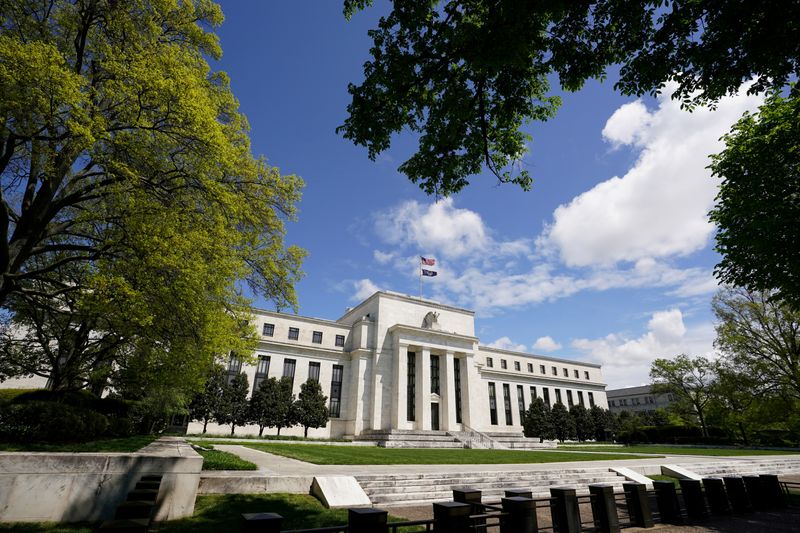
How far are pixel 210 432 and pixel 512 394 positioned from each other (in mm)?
40747

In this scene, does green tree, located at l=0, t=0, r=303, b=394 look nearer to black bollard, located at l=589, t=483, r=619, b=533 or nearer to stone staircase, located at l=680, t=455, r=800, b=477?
black bollard, located at l=589, t=483, r=619, b=533

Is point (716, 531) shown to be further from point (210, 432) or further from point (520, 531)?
point (210, 432)

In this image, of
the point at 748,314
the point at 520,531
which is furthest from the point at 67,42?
the point at 748,314

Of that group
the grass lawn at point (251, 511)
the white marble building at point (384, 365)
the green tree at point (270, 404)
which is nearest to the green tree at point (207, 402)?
the green tree at point (270, 404)

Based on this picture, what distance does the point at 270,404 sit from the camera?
36.5 m

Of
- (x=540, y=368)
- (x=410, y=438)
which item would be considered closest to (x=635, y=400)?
(x=540, y=368)

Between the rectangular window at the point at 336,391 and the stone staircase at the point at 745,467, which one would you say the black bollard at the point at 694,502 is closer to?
the stone staircase at the point at 745,467

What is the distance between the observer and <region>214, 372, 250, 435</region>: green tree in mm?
34188

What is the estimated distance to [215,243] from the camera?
35.9ft

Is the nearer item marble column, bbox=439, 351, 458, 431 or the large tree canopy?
the large tree canopy

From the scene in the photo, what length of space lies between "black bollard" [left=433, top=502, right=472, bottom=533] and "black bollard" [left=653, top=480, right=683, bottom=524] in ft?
23.9

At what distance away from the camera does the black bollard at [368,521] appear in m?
4.36

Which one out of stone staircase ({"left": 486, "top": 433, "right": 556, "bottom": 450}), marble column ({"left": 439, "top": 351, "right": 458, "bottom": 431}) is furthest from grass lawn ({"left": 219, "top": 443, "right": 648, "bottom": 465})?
marble column ({"left": 439, "top": 351, "right": 458, "bottom": 431})

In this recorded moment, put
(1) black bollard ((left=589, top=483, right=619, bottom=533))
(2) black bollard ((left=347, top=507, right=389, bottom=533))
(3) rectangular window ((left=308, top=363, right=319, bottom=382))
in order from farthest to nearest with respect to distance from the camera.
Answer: (3) rectangular window ((left=308, top=363, right=319, bottom=382))
(1) black bollard ((left=589, top=483, right=619, bottom=533))
(2) black bollard ((left=347, top=507, right=389, bottom=533))
